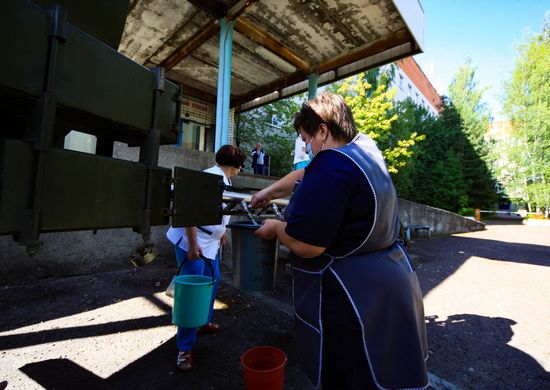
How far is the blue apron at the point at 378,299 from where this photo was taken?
131cm

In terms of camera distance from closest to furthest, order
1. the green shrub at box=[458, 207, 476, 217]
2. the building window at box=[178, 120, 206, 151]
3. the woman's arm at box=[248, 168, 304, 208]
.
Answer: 1. the woman's arm at box=[248, 168, 304, 208]
2. the building window at box=[178, 120, 206, 151]
3. the green shrub at box=[458, 207, 476, 217]

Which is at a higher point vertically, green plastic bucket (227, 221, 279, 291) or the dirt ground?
green plastic bucket (227, 221, 279, 291)

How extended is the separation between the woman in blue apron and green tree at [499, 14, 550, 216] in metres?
31.1

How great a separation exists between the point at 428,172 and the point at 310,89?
19.0 m

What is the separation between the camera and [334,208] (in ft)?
4.23

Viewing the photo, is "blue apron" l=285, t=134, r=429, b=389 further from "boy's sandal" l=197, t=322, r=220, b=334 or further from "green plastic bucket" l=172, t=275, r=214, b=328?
"boy's sandal" l=197, t=322, r=220, b=334

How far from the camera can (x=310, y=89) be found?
9297 mm

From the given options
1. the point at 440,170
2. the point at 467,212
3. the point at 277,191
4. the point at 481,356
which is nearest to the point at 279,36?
the point at 277,191

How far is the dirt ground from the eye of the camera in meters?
2.53

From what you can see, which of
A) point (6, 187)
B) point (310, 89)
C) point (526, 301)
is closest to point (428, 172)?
point (310, 89)

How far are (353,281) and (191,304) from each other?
172cm

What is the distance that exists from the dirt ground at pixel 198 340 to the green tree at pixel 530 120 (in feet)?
84.3

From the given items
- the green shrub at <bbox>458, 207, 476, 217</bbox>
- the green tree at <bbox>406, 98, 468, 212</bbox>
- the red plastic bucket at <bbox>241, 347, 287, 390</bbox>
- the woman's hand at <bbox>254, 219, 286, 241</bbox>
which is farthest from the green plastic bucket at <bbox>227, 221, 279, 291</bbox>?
the green shrub at <bbox>458, 207, 476, 217</bbox>

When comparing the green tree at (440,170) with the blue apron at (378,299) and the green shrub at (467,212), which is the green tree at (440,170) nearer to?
the green shrub at (467,212)
